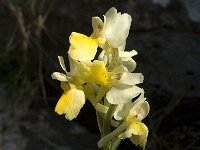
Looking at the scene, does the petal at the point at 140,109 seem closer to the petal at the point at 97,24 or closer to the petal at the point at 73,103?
the petal at the point at 73,103

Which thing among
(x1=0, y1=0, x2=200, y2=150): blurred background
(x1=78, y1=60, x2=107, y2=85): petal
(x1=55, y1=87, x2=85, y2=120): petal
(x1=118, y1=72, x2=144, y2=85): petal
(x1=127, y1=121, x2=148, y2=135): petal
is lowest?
(x1=0, y1=0, x2=200, y2=150): blurred background

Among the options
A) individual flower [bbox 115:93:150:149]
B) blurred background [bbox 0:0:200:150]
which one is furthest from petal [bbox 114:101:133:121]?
blurred background [bbox 0:0:200:150]

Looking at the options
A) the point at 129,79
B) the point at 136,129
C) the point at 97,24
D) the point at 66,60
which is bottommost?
the point at 66,60

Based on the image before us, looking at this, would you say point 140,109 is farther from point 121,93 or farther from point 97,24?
point 97,24

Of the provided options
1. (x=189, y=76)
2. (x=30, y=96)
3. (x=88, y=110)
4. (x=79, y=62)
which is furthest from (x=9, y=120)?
(x=79, y=62)

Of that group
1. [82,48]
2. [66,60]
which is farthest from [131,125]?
[66,60]

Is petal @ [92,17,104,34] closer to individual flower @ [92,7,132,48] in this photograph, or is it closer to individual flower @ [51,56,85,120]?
individual flower @ [92,7,132,48]

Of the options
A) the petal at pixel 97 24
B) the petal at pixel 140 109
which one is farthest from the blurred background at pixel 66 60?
the petal at pixel 140 109
